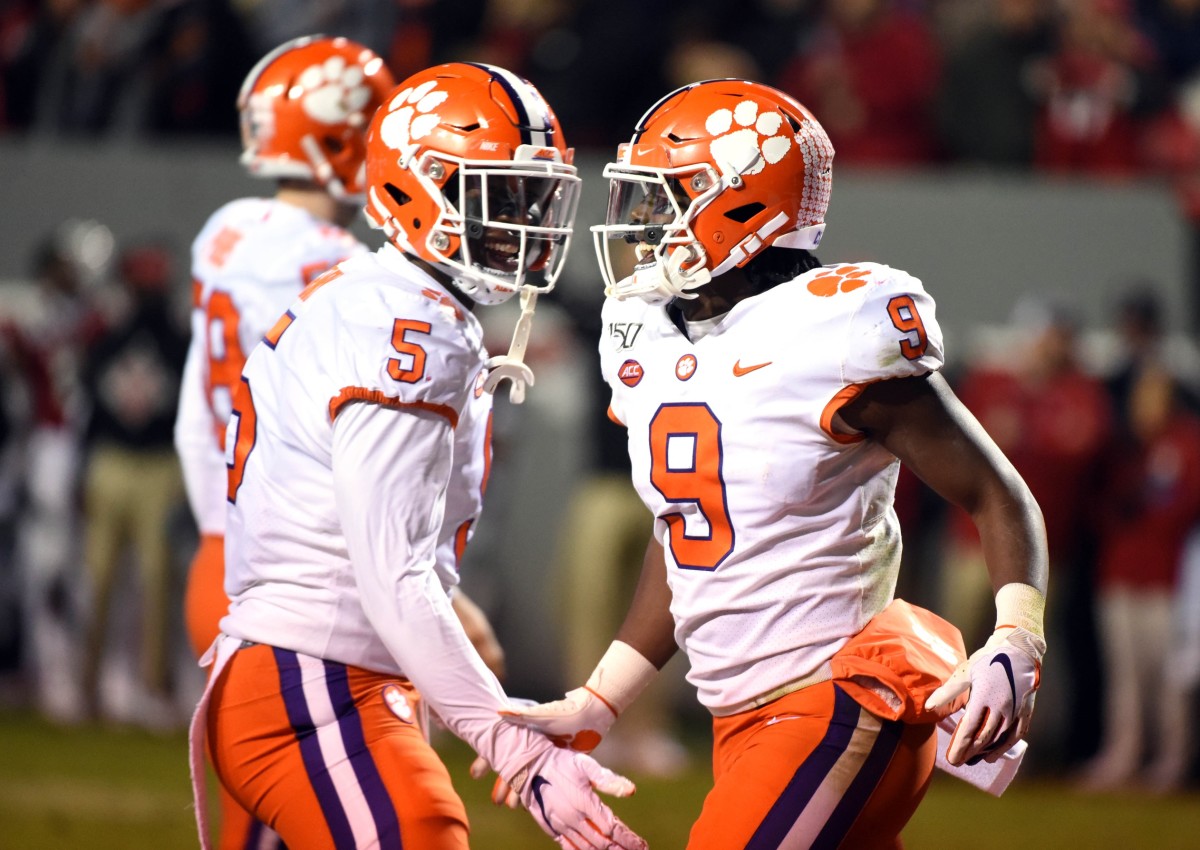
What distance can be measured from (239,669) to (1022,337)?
5419mm

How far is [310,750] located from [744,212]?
116 cm

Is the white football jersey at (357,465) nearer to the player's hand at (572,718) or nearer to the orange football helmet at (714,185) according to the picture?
the player's hand at (572,718)

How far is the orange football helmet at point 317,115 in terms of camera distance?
3877 millimetres

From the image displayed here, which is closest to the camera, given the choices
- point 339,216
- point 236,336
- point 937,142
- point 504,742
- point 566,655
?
point 504,742

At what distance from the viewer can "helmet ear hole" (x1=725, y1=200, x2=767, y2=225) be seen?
282 cm

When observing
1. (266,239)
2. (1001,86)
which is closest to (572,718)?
(266,239)

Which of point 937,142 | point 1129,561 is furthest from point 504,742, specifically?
point 937,142

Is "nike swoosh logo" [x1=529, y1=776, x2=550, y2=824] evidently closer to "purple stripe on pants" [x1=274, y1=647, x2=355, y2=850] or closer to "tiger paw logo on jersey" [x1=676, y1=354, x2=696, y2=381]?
"purple stripe on pants" [x1=274, y1=647, x2=355, y2=850]

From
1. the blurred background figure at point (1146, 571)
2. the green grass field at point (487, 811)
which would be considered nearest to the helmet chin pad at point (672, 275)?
the green grass field at point (487, 811)

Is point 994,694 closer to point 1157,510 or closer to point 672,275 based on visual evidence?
point 672,275

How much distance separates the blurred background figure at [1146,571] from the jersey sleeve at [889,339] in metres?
4.80

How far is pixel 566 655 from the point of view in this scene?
768cm

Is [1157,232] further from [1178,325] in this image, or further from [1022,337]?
[1022,337]

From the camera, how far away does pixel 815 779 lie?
257 cm
